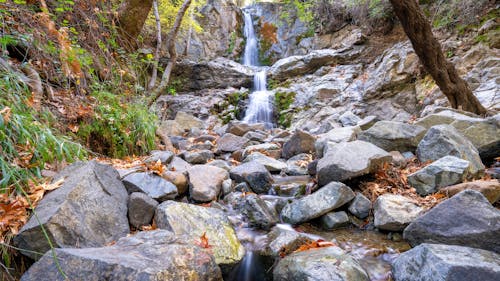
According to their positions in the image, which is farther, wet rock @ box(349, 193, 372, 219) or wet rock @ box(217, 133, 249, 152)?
wet rock @ box(217, 133, 249, 152)

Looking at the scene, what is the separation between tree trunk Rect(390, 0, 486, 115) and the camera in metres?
4.52

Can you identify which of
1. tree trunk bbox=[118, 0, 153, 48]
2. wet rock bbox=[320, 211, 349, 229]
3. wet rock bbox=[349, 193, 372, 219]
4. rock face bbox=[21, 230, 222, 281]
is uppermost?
tree trunk bbox=[118, 0, 153, 48]

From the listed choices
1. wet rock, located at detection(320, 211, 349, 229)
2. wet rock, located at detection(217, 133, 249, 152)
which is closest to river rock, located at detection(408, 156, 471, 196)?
wet rock, located at detection(320, 211, 349, 229)

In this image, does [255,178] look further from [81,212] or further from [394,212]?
[81,212]

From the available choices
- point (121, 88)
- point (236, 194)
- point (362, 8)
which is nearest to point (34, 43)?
point (121, 88)

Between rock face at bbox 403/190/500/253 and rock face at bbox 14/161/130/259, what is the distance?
2455 mm

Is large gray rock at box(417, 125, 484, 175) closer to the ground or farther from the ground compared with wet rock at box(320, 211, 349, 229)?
farther from the ground

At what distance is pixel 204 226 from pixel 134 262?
0.92 metres

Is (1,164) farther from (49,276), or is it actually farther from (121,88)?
(121,88)

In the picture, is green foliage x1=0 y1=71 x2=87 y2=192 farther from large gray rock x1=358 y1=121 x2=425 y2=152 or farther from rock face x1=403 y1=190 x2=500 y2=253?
large gray rock x1=358 y1=121 x2=425 y2=152

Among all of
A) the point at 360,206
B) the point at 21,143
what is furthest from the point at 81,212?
the point at 360,206

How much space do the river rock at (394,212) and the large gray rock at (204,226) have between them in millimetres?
1388

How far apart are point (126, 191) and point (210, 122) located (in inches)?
323

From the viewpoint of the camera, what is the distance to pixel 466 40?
7789mm
